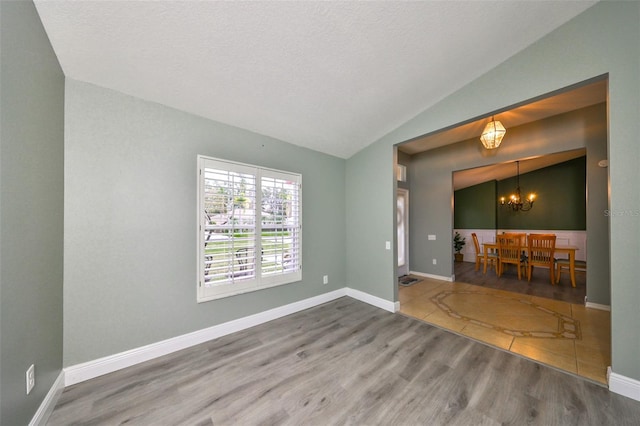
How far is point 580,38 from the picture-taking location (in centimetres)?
194

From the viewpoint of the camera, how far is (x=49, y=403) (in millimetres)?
1552

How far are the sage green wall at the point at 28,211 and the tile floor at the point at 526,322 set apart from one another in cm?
359

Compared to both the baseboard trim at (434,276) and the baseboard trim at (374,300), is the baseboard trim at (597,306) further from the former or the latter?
the baseboard trim at (374,300)

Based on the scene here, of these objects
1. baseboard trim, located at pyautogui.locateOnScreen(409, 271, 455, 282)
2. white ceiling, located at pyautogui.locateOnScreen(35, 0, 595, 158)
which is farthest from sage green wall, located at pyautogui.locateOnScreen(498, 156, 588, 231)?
white ceiling, located at pyautogui.locateOnScreen(35, 0, 595, 158)

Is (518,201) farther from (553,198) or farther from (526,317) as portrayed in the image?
(526,317)

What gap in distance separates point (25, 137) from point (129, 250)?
109 cm

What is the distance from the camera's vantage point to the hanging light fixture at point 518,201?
6719mm

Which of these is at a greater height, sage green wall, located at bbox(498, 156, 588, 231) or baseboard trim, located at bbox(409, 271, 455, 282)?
sage green wall, located at bbox(498, 156, 588, 231)

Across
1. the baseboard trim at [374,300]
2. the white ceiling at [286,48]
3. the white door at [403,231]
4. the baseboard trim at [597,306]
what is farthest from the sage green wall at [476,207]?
the white ceiling at [286,48]

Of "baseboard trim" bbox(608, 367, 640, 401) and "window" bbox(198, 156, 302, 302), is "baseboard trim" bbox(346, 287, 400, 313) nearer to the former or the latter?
"window" bbox(198, 156, 302, 302)

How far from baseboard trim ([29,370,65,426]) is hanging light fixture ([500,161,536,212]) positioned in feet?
31.4

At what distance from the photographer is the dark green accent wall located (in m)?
6.25

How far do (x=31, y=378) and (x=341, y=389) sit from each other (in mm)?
2030

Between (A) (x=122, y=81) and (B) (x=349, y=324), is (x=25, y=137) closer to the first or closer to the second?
(A) (x=122, y=81)
